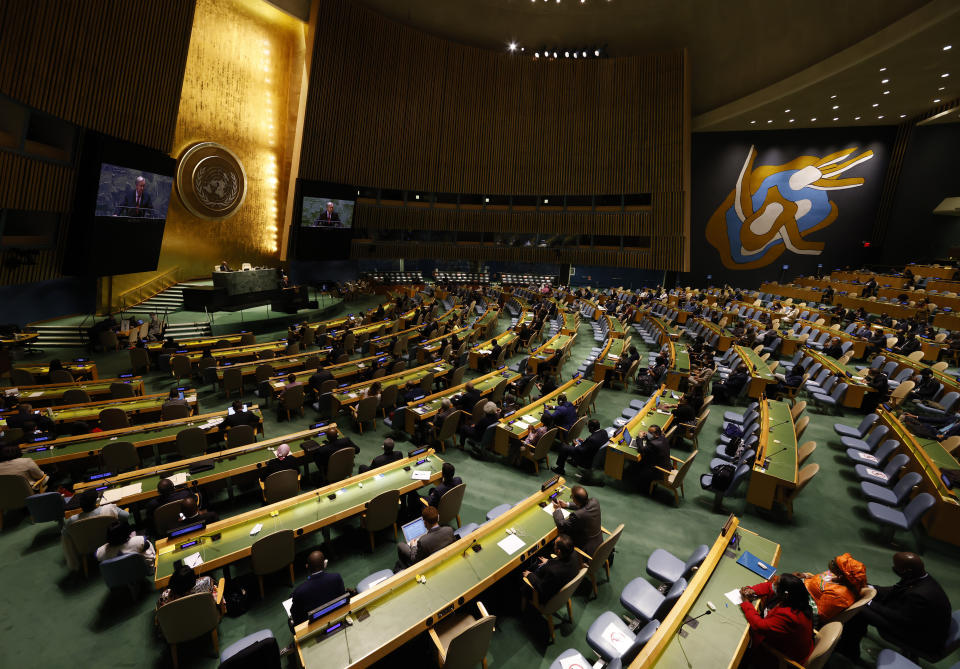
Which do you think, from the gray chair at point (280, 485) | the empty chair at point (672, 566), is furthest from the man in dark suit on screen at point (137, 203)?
the empty chair at point (672, 566)

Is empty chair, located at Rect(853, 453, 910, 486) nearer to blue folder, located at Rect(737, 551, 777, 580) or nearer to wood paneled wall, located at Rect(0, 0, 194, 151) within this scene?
blue folder, located at Rect(737, 551, 777, 580)

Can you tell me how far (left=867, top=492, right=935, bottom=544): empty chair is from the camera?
488 cm

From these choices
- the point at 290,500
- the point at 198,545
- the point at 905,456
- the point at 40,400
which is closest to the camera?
the point at 198,545

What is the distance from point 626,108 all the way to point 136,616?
2916 centimetres

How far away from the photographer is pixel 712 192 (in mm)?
26391

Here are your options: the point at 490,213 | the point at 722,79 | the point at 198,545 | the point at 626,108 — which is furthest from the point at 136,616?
the point at 722,79

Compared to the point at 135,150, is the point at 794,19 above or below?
above

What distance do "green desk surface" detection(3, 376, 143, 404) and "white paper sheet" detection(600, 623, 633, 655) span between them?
966cm

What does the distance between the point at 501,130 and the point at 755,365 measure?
2167cm

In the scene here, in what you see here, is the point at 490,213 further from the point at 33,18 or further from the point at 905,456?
the point at 905,456

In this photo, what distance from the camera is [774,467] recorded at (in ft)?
19.1

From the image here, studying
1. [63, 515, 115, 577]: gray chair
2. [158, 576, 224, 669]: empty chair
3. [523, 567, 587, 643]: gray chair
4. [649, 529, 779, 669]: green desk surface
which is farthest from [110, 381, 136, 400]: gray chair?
[649, 529, 779, 669]: green desk surface

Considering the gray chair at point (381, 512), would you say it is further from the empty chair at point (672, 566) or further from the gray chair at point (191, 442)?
the gray chair at point (191, 442)

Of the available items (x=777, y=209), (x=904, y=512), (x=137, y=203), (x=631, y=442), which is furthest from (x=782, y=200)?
(x=137, y=203)
